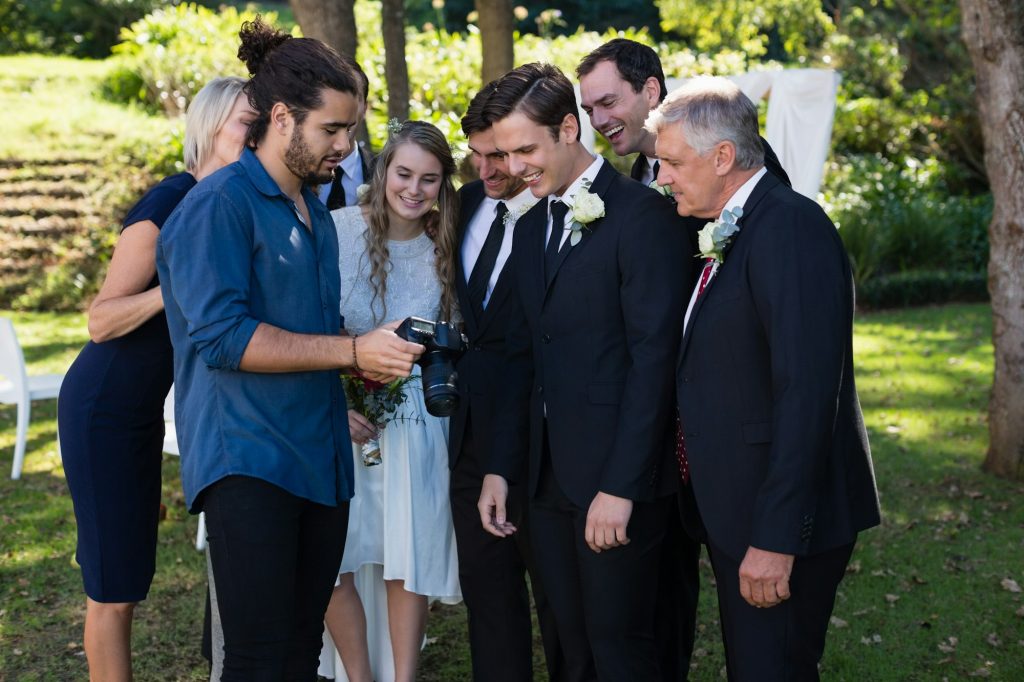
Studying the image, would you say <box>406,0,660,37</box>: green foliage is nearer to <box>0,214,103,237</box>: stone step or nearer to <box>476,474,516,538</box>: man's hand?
<box>0,214,103,237</box>: stone step

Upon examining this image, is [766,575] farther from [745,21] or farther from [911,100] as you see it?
[745,21]

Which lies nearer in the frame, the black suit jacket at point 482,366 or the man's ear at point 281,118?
the man's ear at point 281,118

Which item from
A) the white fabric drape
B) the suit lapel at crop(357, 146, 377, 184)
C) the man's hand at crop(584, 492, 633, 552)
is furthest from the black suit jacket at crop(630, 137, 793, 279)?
the white fabric drape

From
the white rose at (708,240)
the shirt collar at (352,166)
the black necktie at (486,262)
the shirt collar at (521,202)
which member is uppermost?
the shirt collar at (352,166)

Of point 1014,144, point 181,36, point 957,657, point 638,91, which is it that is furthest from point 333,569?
point 181,36

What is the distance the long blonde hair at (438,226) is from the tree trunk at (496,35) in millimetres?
4125

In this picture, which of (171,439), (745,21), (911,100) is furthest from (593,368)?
(745,21)

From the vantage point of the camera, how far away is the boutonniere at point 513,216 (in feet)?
12.5

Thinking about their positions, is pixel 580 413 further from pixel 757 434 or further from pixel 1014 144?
pixel 1014 144

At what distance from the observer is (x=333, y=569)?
125 inches

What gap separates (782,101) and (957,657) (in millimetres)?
7911

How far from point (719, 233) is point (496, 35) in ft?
18.5

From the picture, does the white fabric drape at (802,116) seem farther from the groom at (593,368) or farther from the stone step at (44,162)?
the stone step at (44,162)

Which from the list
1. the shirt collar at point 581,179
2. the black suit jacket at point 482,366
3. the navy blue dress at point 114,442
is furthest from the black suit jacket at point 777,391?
the navy blue dress at point 114,442
